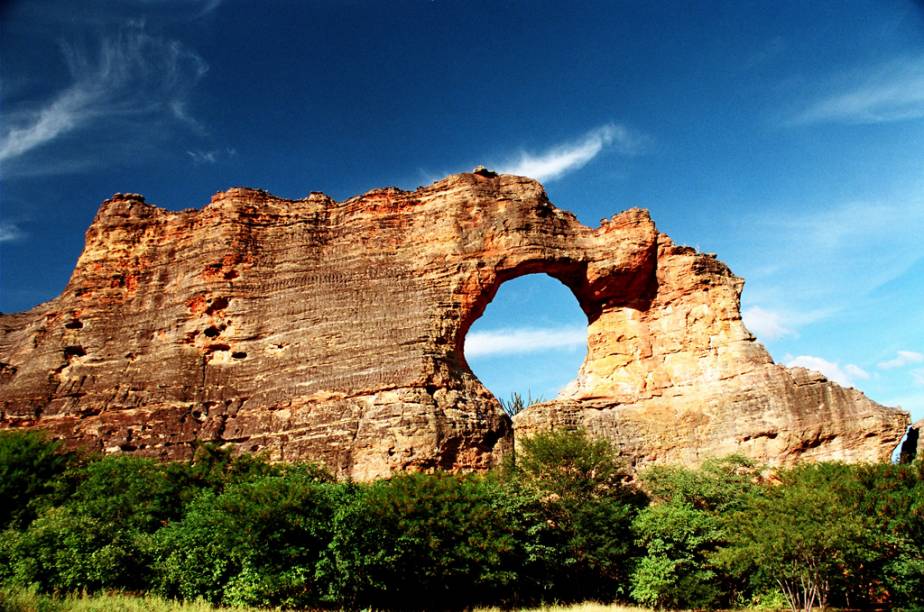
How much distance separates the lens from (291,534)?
2031cm

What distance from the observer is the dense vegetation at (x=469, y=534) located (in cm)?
2020

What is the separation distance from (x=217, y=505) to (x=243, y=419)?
7.72m

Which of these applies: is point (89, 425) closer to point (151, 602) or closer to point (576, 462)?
point (151, 602)

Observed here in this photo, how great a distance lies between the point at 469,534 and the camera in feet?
70.3

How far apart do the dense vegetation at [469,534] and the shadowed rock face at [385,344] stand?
251cm

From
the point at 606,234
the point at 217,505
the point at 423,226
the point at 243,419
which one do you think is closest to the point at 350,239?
the point at 423,226

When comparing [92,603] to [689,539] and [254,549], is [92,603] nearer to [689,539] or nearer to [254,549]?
[254,549]

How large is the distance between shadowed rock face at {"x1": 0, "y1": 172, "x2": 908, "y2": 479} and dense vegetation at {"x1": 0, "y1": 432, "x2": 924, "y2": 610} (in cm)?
251

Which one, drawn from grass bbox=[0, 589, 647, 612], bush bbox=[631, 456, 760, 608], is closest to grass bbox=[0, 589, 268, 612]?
grass bbox=[0, 589, 647, 612]

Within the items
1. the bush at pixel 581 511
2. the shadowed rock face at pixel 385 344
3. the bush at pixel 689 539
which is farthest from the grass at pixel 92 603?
the bush at pixel 689 539

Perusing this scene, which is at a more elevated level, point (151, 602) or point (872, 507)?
point (872, 507)

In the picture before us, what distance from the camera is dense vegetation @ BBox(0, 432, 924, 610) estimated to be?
795 inches

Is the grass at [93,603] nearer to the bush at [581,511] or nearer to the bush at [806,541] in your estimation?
the bush at [581,511]

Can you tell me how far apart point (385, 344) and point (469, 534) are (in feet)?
31.6
